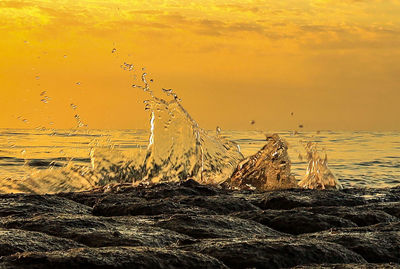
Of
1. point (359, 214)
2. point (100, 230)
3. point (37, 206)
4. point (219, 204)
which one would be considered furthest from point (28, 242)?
point (359, 214)

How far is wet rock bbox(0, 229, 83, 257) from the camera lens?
169 inches

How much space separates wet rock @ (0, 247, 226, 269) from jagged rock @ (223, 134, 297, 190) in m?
7.56

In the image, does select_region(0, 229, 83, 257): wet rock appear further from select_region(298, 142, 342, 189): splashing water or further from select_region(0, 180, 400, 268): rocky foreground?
select_region(298, 142, 342, 189): splashing water

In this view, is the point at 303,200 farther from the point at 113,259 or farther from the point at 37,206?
the point at 113,259

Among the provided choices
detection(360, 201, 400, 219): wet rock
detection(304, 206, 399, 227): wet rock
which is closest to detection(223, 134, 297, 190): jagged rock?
detection(360, 201, 400, 219): wet rock

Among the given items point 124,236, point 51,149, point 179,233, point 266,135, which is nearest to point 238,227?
point 179,233

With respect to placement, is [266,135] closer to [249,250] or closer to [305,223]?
[305,223]

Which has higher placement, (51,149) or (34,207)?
(34,207)

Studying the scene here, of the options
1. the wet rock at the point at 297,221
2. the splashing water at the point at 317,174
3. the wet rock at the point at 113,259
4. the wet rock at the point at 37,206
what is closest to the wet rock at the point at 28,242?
the wet rock at the point at 113,259

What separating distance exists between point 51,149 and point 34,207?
16914 mm

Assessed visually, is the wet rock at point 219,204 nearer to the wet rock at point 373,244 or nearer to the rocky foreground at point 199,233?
the rocky foreground at point 199,233

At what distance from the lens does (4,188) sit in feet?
39.5

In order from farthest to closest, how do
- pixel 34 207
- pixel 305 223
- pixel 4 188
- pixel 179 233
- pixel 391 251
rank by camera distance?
1. pixel 4 188
2. pixel 34 207
3. pixel 305 223
4. pixel 179 233
5. pixel 391 251

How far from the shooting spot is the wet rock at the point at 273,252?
4.19 meters
